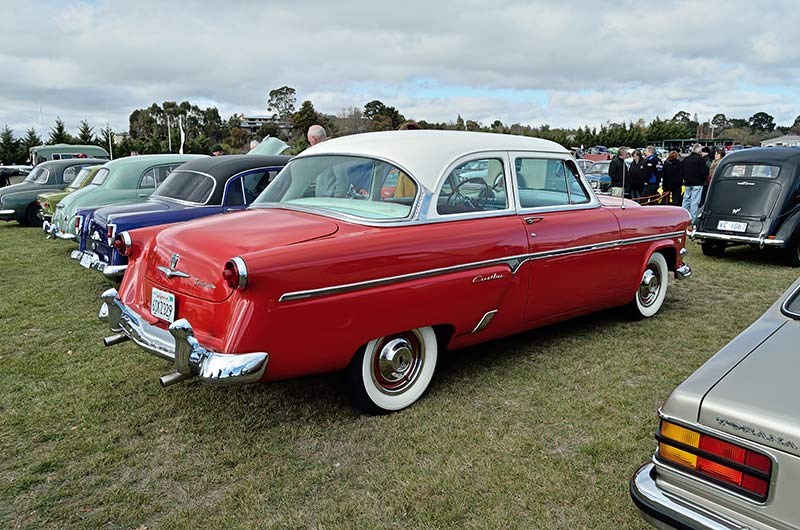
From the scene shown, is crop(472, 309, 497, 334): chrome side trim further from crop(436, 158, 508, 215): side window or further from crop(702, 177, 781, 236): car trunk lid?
crop(702, 177, 781, 236): car trunk lid

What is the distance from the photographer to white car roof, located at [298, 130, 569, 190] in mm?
3748

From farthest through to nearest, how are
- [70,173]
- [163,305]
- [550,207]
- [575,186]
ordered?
1. [70,173]
2. [575,186]
3. [550,207]
4. [163,305]

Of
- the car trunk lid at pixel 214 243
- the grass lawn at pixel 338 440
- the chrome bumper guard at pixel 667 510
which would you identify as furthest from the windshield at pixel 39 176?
the chrome bumper guard at pixel 667 510

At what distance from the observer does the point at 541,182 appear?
14.7 ft

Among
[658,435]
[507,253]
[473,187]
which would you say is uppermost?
[473,187]

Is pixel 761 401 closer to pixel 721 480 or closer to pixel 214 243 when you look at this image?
pixel 721 480

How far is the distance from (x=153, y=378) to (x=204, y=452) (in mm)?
1197

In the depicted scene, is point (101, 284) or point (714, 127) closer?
point (101, 284)

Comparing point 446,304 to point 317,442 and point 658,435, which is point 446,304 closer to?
point 317,442

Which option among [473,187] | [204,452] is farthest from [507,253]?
[204,452]

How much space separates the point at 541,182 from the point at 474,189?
77cm

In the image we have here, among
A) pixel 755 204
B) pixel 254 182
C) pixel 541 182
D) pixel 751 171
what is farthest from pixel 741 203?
pixel 254 182

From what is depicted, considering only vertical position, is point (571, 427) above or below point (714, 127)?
below

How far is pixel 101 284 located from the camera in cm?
708
